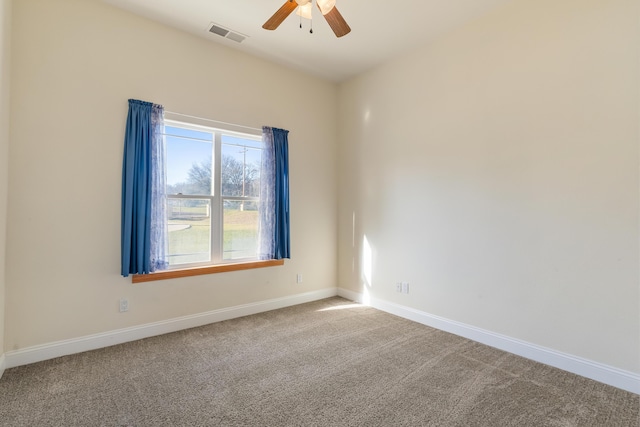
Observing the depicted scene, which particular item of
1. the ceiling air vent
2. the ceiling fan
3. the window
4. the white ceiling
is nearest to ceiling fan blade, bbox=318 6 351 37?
the ceiling fan

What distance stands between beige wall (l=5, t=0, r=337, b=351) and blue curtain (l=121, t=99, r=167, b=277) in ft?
0.38

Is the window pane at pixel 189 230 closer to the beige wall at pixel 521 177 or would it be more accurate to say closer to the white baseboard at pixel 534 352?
the beige wall at pixel 521 177

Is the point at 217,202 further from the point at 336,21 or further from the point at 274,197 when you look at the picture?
the point at 336,21

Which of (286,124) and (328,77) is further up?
(328,77)

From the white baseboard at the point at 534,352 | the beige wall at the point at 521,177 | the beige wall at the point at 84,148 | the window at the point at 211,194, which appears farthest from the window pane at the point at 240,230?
the white baseboard at the point at 534,352

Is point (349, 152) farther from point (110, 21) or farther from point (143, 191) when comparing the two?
point (110, 21)

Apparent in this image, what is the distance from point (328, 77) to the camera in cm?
448

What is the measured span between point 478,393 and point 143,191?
3.31m

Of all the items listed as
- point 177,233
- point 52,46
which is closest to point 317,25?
point 52,46

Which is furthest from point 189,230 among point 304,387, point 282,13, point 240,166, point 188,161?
point 282,13

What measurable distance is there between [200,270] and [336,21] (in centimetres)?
279

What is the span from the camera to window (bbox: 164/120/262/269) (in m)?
3.37

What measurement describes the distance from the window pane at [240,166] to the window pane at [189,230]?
37 centimetres

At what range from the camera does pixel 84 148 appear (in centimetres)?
278
